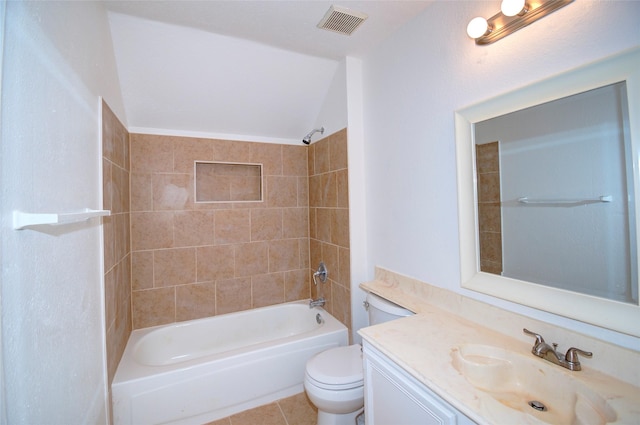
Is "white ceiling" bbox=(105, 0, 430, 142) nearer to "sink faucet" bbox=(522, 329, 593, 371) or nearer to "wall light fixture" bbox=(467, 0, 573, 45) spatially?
"wall light fixture" bbox=(467, 0, 573, 45)

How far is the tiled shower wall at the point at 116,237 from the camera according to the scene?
4.85 feet

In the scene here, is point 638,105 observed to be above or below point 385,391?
above

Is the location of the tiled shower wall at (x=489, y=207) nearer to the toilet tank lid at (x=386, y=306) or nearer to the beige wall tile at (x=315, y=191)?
the toilet tank lid at (x=386, y=306)

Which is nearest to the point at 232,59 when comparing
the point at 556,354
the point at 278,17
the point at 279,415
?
the point at 278,17

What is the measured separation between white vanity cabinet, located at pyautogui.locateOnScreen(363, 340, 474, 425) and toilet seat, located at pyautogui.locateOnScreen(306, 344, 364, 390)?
0.31 m

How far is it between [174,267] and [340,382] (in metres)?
1.76

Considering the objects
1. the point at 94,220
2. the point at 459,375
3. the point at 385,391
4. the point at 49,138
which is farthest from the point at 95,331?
the point at 459,375

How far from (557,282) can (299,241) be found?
2.16m

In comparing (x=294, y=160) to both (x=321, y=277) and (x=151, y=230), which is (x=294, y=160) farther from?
(x=151, y=230)

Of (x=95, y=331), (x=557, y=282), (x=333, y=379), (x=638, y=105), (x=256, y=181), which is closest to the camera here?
(x=638, y=105)

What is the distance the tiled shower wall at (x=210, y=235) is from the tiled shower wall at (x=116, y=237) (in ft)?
0.51

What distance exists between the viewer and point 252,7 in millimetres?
1497

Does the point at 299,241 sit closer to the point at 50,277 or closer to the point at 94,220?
the point at 94,220

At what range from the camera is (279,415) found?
1.89 m
